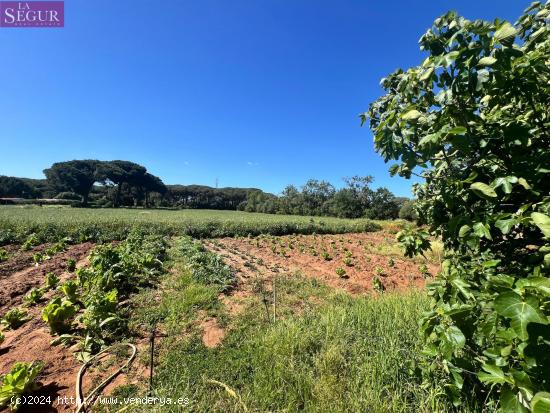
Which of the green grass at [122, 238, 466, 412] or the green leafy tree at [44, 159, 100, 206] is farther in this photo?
the green leafy tree at [44, 159, 100, 206]

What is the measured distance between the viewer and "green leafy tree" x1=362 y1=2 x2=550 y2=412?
120 cm

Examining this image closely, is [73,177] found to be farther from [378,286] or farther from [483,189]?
[483,189]

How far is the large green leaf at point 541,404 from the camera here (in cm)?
100

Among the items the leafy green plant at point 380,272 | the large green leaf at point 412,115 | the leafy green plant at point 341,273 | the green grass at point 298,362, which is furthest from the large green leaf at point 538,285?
the leafy green plant at point 380,272

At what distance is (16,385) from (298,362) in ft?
9.97

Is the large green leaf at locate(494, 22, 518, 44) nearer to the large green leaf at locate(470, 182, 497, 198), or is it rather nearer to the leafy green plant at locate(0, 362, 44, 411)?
the large green leaf at locate(470, 182, 497, 198)

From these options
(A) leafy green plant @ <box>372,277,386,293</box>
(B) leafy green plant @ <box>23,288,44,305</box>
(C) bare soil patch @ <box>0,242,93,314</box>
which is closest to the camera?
(B) leafy green plant @ <box>23,288,44,305</box>

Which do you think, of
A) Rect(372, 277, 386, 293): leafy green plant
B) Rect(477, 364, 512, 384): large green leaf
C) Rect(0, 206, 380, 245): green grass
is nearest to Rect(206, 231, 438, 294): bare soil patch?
Rect(372, 277, 386, 293): leafy green plant

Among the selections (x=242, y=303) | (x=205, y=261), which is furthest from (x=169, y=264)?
(x=242, y=303)

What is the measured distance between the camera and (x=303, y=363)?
3012mm

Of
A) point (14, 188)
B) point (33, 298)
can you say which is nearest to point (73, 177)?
point (14, 188)

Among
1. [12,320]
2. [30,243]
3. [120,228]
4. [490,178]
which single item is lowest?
[12,320]

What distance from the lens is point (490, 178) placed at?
191 centimetres

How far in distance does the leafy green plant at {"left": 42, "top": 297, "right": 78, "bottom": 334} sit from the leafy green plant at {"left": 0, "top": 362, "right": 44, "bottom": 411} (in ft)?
4.18
